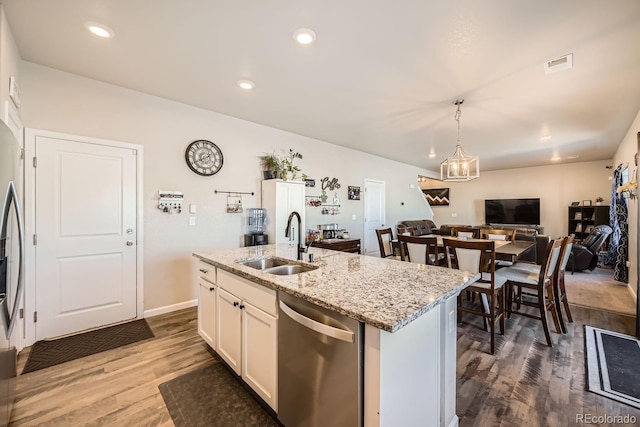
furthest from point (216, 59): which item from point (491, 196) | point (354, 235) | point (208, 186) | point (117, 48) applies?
point (491, 196)

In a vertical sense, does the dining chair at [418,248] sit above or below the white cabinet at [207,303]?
above

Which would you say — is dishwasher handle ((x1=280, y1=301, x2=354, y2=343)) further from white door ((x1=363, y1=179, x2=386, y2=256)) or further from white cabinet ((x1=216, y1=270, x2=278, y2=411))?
white door ((x1=363, y1=179, x2=386, y2=256))

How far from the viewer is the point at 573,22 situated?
1.94m

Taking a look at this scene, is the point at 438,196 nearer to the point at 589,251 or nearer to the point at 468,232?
the point at 589,251

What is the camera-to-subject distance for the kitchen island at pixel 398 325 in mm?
1064

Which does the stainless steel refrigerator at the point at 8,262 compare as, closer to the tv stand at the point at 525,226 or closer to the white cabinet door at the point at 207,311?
the white cabinet door at the point at 207,311

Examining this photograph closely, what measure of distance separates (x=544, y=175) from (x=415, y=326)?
9459mm

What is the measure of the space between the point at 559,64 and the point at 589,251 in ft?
15.9

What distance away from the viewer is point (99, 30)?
2.11 metres

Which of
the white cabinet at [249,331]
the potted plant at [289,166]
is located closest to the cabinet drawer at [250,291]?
the white cabinet at [249,331]

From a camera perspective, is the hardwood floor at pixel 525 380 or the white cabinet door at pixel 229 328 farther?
the white cabinet door at pixel 229 328

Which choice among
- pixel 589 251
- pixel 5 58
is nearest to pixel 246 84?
pixel 5 58

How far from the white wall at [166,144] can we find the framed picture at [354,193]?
169cm

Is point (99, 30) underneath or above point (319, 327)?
above
